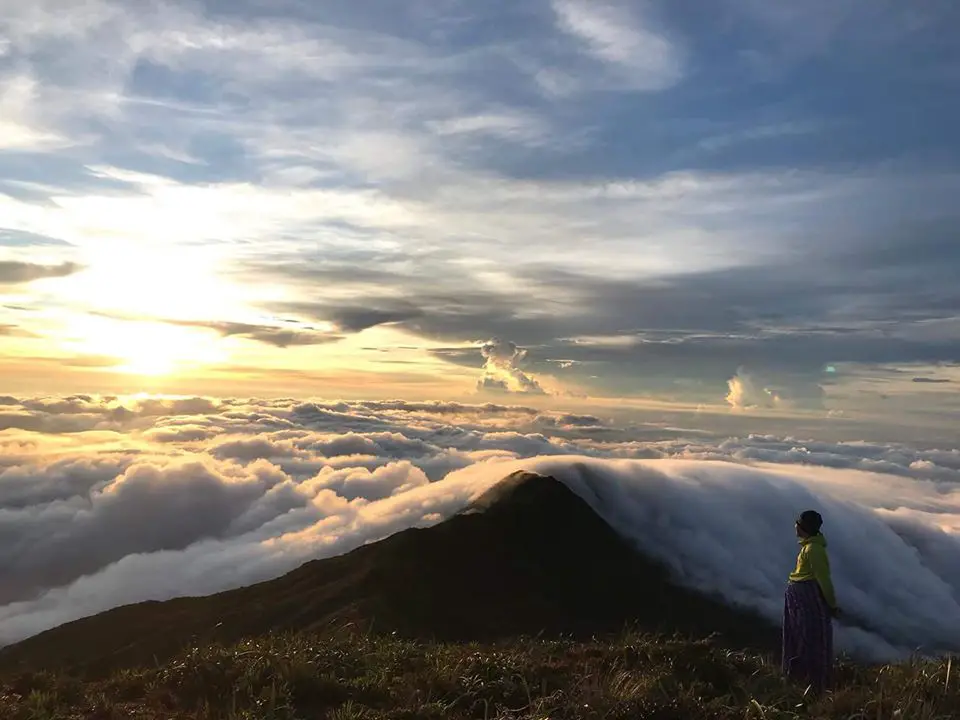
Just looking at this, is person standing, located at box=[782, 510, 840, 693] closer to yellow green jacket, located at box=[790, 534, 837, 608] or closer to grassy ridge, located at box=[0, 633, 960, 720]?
yellow green jacket, located at box=[790, 534, 837, 608]

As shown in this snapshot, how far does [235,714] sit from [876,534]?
Result: 117683 millimetres

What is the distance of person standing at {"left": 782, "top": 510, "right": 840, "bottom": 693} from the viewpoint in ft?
37.1

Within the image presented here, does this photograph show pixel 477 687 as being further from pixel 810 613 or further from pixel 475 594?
pixel 475 594

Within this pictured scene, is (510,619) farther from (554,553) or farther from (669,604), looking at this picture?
(669,604)

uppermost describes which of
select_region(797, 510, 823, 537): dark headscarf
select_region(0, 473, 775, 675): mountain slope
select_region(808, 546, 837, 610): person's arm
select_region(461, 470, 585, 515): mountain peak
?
select_region(797, 510, 823, 537): dark headscarf

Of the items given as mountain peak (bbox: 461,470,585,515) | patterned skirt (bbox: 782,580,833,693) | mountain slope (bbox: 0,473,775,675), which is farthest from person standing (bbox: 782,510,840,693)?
mountain peak (bbox: 461,470,585,515)

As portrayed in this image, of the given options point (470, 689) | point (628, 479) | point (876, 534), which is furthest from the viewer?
point (876, 534)

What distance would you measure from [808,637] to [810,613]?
37 centimetres

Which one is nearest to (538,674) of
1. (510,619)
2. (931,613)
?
(510,619)

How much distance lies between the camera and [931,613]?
3799 inches

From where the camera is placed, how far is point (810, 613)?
11617 mm

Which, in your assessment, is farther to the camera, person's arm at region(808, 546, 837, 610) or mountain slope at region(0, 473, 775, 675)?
mountain slope at region(0, 473, 775, 675)

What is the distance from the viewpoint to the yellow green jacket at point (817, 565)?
11547mm

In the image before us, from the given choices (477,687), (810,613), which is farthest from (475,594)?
(477,687)
